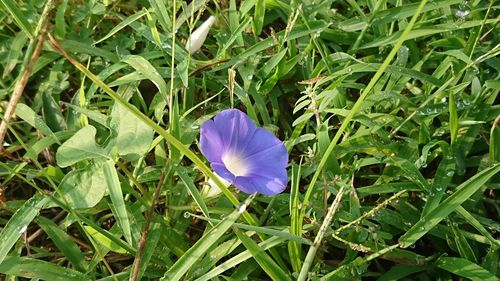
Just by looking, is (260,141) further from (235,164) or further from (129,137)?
(129,137)

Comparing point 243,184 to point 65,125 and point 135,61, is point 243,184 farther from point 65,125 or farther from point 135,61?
point 65,125

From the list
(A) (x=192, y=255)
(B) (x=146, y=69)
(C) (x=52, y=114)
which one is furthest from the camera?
(C) (x=52, y=114)

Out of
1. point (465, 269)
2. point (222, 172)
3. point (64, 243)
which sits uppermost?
point (222, 172)

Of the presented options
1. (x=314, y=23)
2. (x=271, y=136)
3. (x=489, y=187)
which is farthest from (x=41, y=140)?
(x=489, y=187)

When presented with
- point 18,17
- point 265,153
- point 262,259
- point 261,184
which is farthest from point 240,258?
point 18,17

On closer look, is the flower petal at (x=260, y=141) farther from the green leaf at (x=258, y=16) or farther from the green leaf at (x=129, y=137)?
the green leaf at (x=258, y=16)

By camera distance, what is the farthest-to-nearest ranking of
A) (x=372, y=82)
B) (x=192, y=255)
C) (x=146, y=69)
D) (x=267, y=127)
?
(x=267, y=127) → (x=146, y=69) → (x=192, y=255) → (x=372, y=82)

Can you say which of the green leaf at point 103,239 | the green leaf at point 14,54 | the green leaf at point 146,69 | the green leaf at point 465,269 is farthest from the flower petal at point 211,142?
the green leaf at point 14,54
